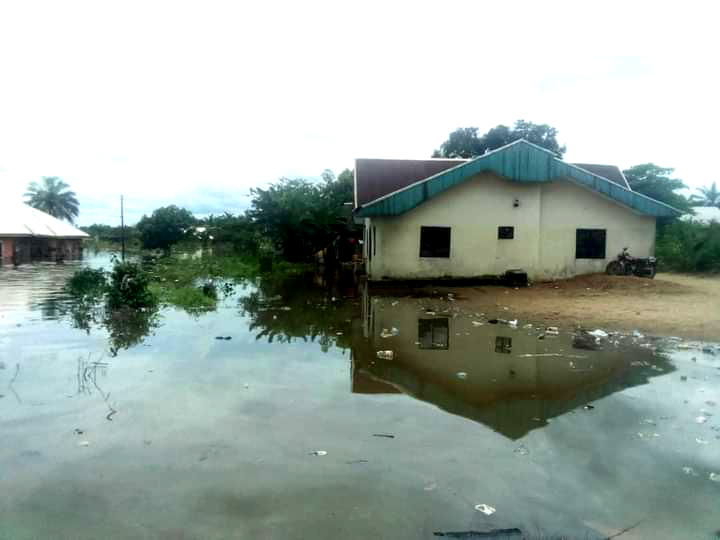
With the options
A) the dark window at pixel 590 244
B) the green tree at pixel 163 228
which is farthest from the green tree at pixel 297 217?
the green tree at pixel 163 228

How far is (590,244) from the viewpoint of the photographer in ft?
56.1

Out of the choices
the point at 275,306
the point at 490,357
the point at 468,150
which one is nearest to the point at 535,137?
the point at 468,150

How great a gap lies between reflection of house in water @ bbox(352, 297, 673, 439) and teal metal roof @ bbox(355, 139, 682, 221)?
652cm

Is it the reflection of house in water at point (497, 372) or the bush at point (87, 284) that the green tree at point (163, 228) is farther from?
the reflection of house in water at point (497, 372)

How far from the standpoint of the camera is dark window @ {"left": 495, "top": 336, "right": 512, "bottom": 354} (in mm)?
7630

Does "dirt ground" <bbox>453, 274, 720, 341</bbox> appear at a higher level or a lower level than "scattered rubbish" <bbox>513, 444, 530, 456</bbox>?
higher

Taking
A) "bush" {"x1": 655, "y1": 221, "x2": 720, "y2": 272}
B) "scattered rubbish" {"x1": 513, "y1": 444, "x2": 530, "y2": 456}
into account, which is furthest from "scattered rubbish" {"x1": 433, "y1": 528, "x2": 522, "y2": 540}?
"bush" {"x1": 655, "y1": 221, "x2": 720, "y2": 272}

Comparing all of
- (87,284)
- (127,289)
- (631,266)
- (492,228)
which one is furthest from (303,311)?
(631,266)

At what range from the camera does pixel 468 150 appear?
114ft

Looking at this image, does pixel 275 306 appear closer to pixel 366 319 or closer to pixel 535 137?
pixel 366 319

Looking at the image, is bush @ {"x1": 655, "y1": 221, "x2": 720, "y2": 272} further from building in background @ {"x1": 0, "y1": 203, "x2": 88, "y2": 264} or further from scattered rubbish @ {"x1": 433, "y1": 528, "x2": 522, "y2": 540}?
building in background @ {"x1": 0, "y1": 203, "x2": 88, "y2": 264}

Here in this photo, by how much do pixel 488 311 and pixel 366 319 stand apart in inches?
107

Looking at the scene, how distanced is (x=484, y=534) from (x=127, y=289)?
1030 cm

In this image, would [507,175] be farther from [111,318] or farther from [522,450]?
[522,450]
